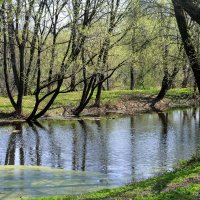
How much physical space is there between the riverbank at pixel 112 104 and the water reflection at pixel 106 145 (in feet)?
12.4

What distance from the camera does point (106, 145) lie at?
20.8m

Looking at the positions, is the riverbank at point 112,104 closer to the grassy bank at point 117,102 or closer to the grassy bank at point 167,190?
the grassy bank at point 117,102

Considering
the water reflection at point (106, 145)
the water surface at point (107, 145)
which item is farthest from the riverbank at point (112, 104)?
the water reflection at point (106, 145)

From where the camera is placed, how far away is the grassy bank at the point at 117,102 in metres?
34.4

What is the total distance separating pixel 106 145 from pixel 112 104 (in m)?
18.1

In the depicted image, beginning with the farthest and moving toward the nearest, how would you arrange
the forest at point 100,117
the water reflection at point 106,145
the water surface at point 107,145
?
the water reflection at point 106,145 < the water surface at point 107,145 < the forest at point 100,117

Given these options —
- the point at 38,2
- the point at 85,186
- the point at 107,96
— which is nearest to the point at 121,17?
the point at 38,2

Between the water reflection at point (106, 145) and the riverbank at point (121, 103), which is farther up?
the riverbank at point (121, 103)

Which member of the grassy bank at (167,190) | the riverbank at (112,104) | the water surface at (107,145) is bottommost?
the water surface at (107,145)

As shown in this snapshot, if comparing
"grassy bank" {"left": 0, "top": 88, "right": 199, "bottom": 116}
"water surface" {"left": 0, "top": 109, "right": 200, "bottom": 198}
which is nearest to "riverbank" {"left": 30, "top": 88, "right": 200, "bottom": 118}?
"grassy bank" {"left": 0, "top": 88, "right": 199, "bottom": 116}

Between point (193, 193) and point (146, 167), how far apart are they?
7.55 metres

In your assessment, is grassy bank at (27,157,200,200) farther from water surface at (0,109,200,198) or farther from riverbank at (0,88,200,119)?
riverbank at (0,88,200,119)

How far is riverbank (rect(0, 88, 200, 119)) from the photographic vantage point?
33.2 metres

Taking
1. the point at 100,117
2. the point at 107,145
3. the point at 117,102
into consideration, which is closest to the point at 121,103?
the point at 117,102
